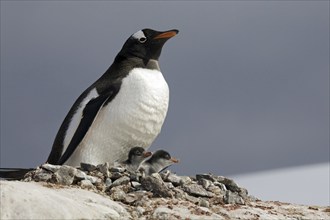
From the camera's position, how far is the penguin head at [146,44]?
24.7 ft

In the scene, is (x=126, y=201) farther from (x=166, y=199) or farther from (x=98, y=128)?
Answer: (x=98, y=128)

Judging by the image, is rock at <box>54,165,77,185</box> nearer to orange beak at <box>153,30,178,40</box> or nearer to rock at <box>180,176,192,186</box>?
rock at <box>180,176,192,186</box>

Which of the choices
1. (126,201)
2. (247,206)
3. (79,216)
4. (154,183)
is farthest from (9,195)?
(247,206)

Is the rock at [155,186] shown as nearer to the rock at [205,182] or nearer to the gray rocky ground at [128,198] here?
the gray rocky ground at [128,198]

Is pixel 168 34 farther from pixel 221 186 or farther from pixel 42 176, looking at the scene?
pixel 42 176

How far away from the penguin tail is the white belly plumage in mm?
493

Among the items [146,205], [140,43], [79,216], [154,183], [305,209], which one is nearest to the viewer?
[79,216]

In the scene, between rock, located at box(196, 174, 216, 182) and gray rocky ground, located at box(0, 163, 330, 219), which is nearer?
gray rocky ground, located at box(0, 163, 330, 219)

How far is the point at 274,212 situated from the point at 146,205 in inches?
53.1

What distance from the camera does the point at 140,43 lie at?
757 centimetres

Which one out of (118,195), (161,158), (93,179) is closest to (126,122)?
(161,158)

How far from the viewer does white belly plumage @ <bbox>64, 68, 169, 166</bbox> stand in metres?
7.11

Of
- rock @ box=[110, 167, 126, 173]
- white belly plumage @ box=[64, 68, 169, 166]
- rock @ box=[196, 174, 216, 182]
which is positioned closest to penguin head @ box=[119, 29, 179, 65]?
white belly plumage @ box=[64, 68, 169, 166]

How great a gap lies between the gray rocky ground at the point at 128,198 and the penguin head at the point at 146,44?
1.62m
